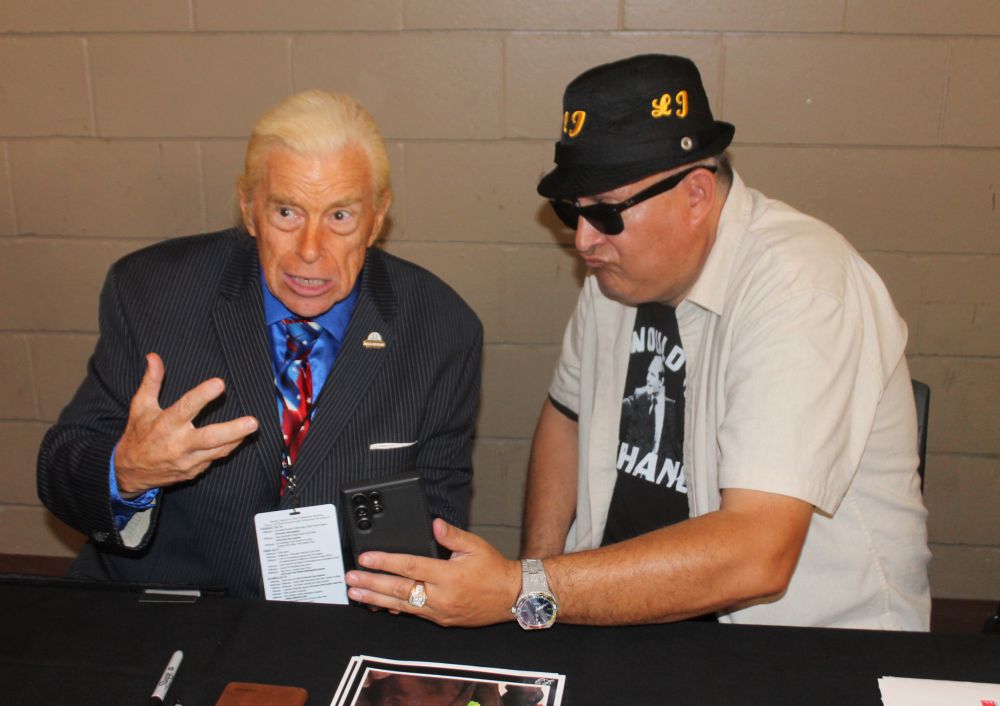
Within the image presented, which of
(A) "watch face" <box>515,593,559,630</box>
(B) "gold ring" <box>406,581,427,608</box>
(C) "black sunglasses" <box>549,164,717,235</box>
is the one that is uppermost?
(C) "black sunglasses" <box>549,164,717,235</box>

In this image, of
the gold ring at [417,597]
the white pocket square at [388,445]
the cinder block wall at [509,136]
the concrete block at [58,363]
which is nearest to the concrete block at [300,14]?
the cinder block wall at [509,136]

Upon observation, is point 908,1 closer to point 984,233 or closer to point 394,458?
point 984,233

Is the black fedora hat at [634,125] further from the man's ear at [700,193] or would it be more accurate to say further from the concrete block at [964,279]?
the concrete block at [964,279]

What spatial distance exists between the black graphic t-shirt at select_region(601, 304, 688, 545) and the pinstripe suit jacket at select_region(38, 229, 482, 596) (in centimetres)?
45

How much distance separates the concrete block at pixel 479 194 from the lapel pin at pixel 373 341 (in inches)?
38.6

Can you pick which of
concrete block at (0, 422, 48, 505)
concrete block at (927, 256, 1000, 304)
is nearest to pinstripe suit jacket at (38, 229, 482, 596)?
concrete block at (0, 422, 48, 505)

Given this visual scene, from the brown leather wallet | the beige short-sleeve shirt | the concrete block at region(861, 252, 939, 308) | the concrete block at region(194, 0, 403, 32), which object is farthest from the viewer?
the concrete block at region(861, 252, 939, 308)

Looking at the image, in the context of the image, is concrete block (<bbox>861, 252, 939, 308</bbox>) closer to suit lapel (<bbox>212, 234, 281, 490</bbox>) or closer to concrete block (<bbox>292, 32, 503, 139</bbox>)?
concrete block (<bbox>292, 32, 503, 139</bbox>)

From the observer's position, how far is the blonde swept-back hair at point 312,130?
1980mm

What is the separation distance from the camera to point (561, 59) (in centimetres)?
284

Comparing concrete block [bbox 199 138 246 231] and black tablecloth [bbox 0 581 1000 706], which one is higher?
concrete block [bbox 199 138 246 231]

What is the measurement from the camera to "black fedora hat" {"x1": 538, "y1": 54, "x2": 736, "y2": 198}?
191cm

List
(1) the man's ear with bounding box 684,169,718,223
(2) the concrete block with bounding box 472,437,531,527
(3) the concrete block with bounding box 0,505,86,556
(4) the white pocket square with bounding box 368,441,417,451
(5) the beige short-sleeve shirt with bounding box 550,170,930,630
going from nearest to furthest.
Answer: (5) the beige short-sleeve shirt with bounding box 550,170,930,630
(1) the man's ear with bounding box 684,169,718,223
(4) the white pocket square with bounding box 368,441,417,451
(2) the concrete block with bounding box 472,437,531,527
(3) the concrete block with bounding box 0,505,86,556

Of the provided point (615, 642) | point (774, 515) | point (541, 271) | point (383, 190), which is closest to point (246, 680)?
point (615, 642)
